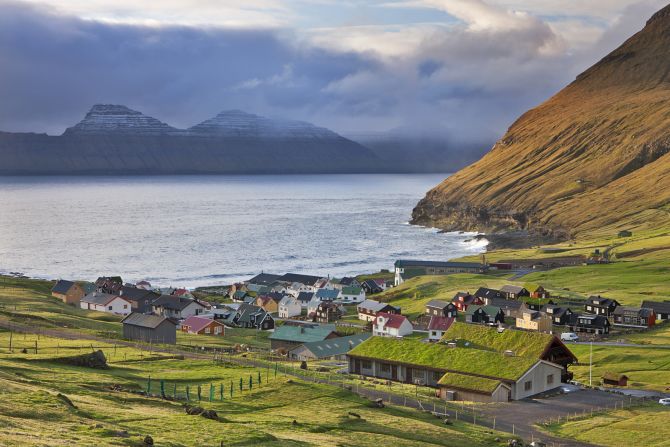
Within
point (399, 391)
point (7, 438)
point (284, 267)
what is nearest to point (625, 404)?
point (399, 391)

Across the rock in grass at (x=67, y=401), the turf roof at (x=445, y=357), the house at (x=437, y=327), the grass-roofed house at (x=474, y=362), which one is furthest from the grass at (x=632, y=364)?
the rock in grass at (x=67, y=401)

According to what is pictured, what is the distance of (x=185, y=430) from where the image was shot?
39625mm

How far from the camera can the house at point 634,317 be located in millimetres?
111062

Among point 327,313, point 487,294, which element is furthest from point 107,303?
point 487,294

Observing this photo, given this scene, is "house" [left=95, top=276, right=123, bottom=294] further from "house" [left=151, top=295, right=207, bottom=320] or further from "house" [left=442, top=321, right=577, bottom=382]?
"house" [left=442, top=321, right=577, bottom=382]

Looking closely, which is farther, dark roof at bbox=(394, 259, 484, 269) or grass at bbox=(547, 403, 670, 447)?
dark roof at bbox=(394, 259, 484, 269)

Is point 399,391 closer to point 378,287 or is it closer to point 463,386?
point 463,386

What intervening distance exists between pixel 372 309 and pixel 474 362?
191 ft

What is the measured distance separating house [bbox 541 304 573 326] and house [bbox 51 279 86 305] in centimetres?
7087

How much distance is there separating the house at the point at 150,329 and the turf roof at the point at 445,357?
26.8 m

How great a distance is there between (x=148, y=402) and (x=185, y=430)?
879 cm

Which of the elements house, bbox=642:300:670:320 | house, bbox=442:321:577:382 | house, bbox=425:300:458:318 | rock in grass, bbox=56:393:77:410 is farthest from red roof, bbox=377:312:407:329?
rock in grass, bbox=56:393:77:410

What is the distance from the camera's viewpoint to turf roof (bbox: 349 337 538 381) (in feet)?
223

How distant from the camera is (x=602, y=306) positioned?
11512cm
